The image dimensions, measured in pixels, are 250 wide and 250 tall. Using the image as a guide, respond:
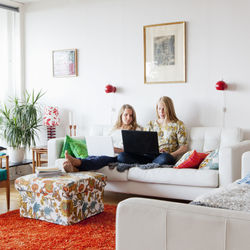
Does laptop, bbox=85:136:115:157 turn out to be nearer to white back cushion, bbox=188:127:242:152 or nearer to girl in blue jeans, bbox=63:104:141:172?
girl in blue jeans, bbox=63:104:141:172

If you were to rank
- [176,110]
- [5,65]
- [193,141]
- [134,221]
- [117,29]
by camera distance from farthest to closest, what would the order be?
[5,65] → [117,29] → [176,110] → [193,141] → [134,221]

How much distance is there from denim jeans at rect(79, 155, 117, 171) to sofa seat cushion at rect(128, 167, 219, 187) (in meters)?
0.30

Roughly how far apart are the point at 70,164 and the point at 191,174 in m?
1.18

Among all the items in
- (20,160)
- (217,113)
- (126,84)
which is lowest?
(20,160)

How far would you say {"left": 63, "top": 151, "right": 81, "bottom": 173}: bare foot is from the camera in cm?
388

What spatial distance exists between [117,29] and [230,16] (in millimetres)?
1477

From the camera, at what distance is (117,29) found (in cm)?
523

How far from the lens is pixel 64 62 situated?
562cm

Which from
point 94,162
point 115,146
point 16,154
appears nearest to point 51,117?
point 16,154

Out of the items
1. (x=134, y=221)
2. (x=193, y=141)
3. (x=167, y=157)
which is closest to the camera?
(x=134, y=221)

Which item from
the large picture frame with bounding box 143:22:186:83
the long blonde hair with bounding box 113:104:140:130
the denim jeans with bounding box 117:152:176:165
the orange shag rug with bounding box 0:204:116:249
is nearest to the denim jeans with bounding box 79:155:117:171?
the denim jeans with bounding box 117:152:176:165

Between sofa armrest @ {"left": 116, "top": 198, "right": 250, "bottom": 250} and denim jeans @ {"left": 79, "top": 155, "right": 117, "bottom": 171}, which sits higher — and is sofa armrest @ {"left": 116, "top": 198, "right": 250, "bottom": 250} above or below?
above

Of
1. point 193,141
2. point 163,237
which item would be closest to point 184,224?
point 163,237

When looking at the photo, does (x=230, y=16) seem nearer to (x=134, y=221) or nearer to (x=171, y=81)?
(x=171, y=81)
